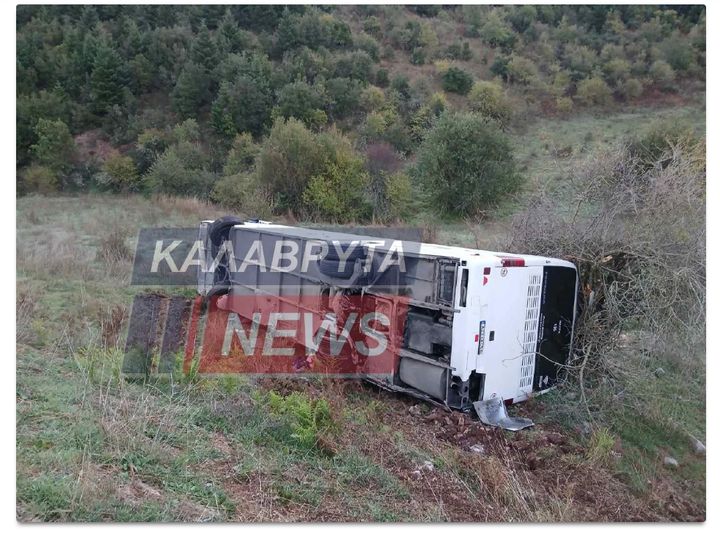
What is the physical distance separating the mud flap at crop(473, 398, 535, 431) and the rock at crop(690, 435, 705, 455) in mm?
1989

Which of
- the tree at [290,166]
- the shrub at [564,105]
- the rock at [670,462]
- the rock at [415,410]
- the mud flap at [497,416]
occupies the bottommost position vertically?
the rock at [670,462]

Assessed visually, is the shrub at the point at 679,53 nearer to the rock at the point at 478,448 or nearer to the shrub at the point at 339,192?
the shrub at the point at 339,192

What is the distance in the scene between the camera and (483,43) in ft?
125

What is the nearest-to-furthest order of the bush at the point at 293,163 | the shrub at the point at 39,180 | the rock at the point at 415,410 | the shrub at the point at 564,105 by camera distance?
the rock at the point at 415,410 → the bush at the point at 293,163 → the shrub at the point at 39,180 → the shrub at the point at 564,105

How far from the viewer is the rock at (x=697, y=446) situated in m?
5.90

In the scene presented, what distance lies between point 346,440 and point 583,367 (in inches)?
119

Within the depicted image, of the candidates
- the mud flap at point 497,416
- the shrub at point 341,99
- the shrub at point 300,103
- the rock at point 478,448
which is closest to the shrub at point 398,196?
the shrub at point 300,103

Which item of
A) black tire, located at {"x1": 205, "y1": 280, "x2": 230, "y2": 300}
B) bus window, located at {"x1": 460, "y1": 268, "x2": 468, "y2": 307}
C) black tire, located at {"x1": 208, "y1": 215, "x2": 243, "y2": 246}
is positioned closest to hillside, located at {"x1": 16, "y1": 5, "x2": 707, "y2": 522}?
bus window, located at {"x1": 460, "y1": 268, "x2": 468, "y2": 307}

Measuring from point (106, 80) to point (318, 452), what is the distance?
1332 inches

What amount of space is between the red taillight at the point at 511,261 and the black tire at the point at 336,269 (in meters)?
1.65

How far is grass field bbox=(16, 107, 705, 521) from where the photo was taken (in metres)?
3.72

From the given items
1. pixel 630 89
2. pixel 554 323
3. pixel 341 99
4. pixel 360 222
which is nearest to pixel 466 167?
pixel 360 222

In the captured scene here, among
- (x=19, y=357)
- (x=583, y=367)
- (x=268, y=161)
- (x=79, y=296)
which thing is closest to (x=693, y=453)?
(x=583, y=367)

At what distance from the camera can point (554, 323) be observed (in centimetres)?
623
